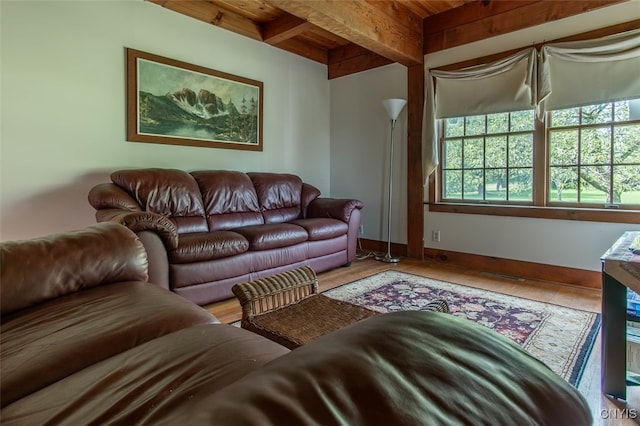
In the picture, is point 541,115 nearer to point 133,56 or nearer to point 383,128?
point 383,128

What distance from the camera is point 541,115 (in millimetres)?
3156

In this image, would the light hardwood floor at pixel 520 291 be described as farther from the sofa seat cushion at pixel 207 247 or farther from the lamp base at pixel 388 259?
the sofa seat cushion at pixel 207 247

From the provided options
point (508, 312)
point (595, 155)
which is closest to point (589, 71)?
point (595, 155)

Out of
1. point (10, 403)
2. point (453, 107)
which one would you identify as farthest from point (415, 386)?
point (453, 107)

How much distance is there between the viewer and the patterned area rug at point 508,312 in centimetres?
187

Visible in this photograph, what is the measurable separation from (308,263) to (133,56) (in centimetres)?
249

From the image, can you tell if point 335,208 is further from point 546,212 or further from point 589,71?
point 589,71

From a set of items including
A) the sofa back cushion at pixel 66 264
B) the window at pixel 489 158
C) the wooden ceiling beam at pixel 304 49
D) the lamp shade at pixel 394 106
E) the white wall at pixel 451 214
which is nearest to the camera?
the sofa back cushion at pixel 66 264

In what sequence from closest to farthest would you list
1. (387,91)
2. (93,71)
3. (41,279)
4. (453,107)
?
(41,279) → (93,71) → (453,107) → (387,91)

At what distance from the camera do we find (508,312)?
2.45m

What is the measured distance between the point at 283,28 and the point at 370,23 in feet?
3.58

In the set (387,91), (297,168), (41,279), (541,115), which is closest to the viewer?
(41,279)

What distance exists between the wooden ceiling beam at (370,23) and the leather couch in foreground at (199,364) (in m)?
2.27

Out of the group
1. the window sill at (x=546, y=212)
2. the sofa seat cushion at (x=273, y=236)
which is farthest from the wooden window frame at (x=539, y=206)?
the sofa seat cushion at (x=273, y=236)
